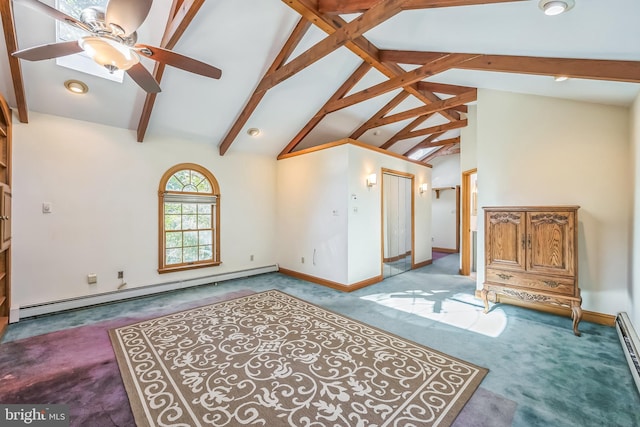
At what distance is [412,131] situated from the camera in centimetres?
706

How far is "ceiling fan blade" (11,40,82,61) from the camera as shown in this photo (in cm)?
200

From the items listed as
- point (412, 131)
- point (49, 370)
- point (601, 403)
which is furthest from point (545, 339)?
point (412, 131)

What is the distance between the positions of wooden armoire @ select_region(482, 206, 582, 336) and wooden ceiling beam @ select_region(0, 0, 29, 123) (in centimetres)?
549

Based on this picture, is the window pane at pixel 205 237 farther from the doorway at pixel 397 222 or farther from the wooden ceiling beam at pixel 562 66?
the wooden ceiling beam at pixel 562 66

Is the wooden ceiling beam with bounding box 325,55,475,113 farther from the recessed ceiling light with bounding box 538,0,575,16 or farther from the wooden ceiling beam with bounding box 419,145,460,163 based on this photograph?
the wooden ceiling beam with bounding box 419,145,460,163

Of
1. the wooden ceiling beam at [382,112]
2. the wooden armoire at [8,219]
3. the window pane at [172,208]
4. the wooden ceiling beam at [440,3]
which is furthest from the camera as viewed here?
the wooden ceiling beam at [382,112]

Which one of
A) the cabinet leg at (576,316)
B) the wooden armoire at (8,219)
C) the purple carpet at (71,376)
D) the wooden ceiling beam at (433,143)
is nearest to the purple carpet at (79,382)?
the purple carpet at (71,376)

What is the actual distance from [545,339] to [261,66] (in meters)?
4.91

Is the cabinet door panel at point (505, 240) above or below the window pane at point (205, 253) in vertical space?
above

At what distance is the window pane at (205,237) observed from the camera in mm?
5055

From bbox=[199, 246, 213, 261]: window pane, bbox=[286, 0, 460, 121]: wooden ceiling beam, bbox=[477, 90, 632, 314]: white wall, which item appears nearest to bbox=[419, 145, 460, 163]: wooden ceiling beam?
bbox=[286, 0, 460, 121]: wooden ceiling beam

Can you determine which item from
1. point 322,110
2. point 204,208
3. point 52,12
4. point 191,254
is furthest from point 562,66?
point 191,254

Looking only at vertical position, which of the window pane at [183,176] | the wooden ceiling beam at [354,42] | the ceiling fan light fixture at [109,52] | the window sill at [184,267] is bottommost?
the window sill at [184,267]

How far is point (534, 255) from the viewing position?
3.16 metres
